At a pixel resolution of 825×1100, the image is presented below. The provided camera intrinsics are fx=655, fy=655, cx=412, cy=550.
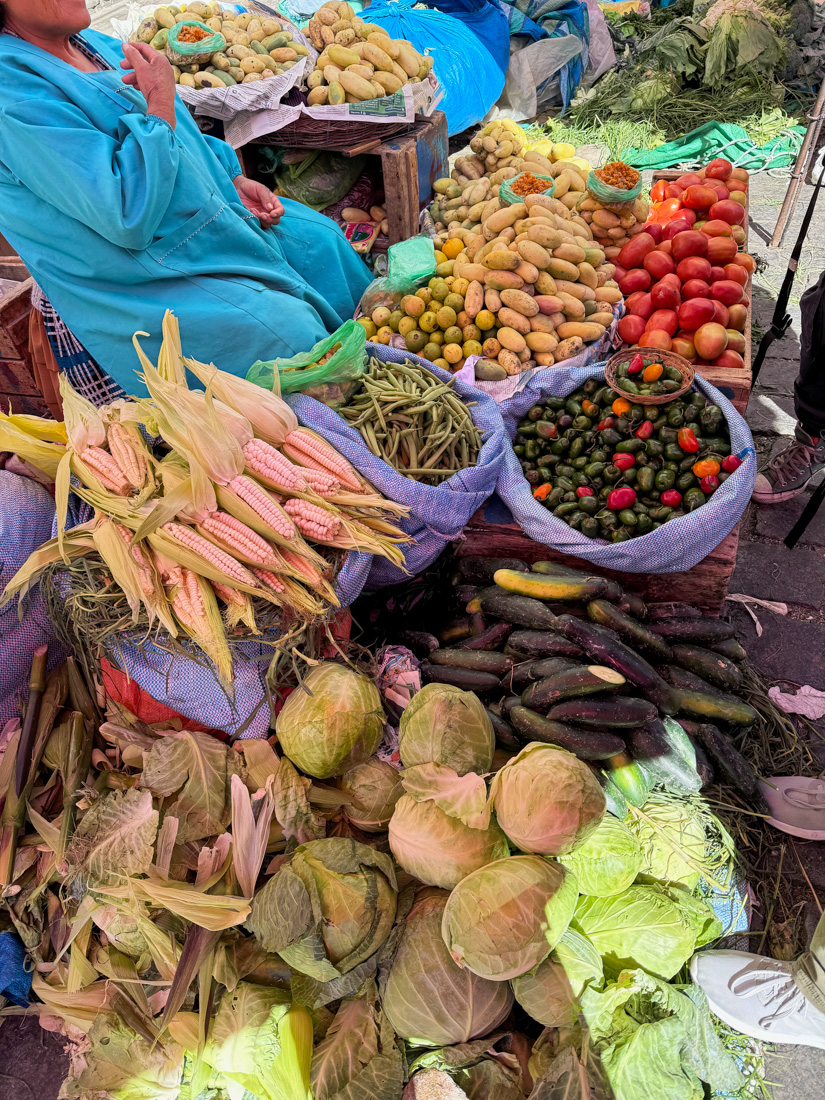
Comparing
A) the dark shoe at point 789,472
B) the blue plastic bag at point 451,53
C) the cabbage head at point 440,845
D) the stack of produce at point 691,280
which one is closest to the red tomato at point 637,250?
the stack of produce at point 691,280

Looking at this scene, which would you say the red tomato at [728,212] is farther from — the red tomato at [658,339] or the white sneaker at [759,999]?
the white sneaker at [759,999]

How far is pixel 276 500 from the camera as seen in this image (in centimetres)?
204

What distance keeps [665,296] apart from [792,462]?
1.13m

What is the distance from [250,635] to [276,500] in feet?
1.41

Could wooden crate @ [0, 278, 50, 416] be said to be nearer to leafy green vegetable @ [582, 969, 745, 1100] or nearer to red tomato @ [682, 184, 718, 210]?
leafy green vegetable @ [582, 969, 745, 1100]

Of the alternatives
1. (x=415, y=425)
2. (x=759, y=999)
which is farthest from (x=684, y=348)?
(x=759, y=999)

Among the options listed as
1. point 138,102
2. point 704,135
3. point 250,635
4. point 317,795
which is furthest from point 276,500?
point 704,135

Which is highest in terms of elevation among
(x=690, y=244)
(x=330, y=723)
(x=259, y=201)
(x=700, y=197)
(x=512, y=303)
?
(x=259, y=201)

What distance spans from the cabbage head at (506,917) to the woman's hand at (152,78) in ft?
9.04

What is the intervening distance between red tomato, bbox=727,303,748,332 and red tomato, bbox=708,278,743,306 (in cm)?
3

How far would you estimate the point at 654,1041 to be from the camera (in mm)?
1626

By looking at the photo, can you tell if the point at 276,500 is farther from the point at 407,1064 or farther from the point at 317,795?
the point at 407,1064

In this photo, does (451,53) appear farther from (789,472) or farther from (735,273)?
(789,472)

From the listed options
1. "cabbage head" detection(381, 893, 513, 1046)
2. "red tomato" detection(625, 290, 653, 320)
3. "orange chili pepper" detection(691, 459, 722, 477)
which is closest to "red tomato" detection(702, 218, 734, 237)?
"red tomato" detection(625, 290, 653, 320)
